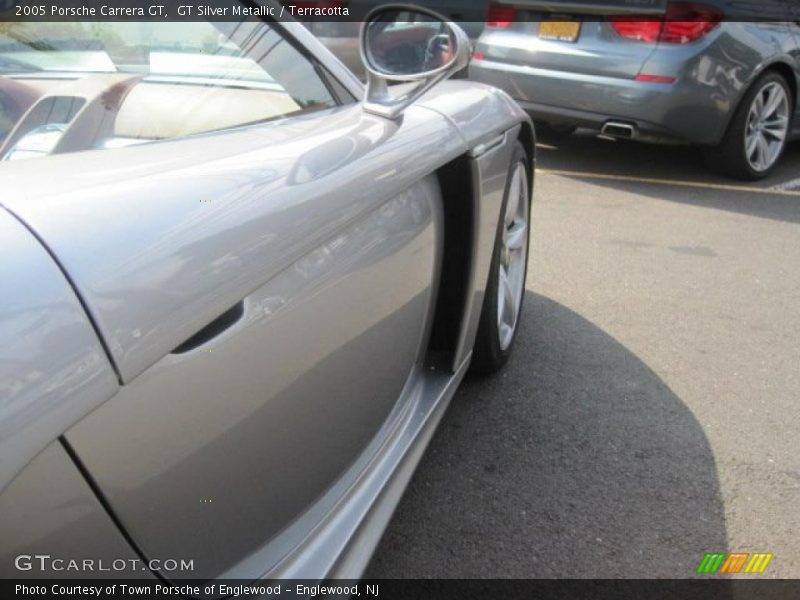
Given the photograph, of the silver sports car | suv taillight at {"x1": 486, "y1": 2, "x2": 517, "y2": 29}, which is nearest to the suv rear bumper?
suv taillight at {"x1": 486, "y1": 2, "x2": 517, "y2": 29}

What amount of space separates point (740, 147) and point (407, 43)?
4.50 m

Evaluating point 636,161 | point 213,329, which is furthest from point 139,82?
point 636,161

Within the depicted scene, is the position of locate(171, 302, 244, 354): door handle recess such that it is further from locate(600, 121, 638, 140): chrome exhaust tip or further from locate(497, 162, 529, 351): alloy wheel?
locate(600, 121, 638, 140): chrome exhaust tip

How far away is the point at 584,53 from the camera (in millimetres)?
5527

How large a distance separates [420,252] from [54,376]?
44.5 inches

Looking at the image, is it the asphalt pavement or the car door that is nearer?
the car door

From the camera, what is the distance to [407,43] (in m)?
2.02

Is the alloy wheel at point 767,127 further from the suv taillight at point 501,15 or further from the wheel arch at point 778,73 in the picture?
the suv taillight at point 501,15

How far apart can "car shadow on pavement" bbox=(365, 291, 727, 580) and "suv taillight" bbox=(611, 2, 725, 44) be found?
3.07 m

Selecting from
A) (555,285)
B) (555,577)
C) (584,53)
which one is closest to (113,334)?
(555,577)

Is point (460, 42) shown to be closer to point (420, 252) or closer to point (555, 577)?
point (420, 252)

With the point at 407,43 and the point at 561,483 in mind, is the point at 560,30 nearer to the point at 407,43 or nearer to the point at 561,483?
the point at 407,43

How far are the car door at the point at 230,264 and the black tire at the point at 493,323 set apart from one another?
62cm

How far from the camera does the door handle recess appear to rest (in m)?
1.02
